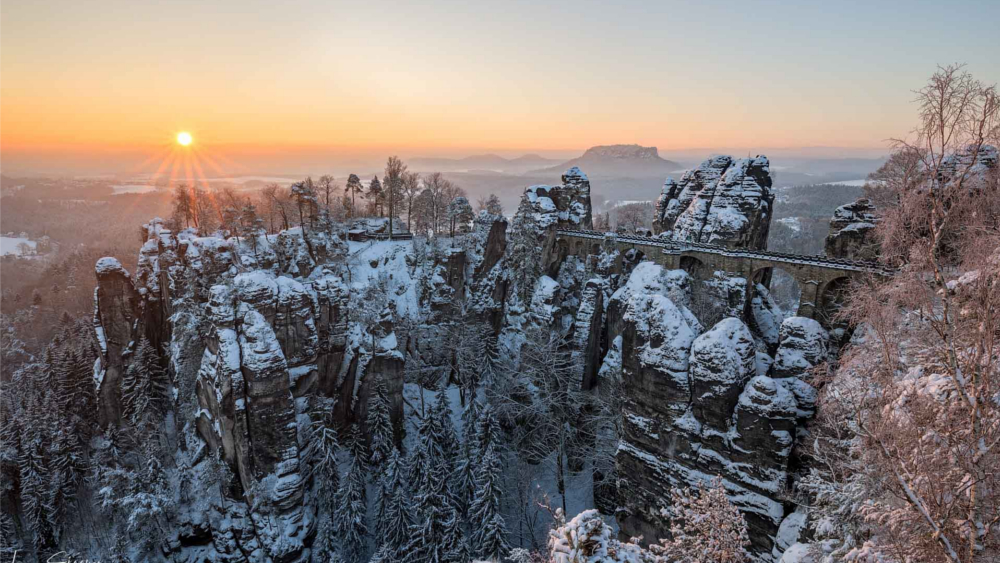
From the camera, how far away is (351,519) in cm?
2925

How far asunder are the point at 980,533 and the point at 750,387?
40.3 ft

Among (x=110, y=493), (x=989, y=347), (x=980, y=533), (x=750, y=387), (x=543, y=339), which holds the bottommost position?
(x=110, y=493)

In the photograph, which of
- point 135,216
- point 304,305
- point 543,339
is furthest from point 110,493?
point 135,216

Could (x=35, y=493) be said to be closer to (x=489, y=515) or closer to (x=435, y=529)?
(x=435, y=529)

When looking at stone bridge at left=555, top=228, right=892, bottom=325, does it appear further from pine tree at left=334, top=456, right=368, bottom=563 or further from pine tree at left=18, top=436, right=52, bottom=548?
pine tree at left=18, top=436, right=52, bottom=548

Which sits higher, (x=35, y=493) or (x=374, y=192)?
(x=374, y=192)

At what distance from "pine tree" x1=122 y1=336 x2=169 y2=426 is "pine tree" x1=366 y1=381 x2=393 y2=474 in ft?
68.0

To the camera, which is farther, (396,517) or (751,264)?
(751,264)

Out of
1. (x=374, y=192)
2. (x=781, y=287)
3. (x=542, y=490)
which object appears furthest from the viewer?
(x=781, y=287)

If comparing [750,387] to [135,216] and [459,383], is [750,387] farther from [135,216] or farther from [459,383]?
[135,216]

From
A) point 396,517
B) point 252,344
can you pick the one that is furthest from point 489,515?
point 252,344

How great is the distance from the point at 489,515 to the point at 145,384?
34.7 m

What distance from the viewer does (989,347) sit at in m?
9.42

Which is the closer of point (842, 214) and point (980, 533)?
point (980, 533)
